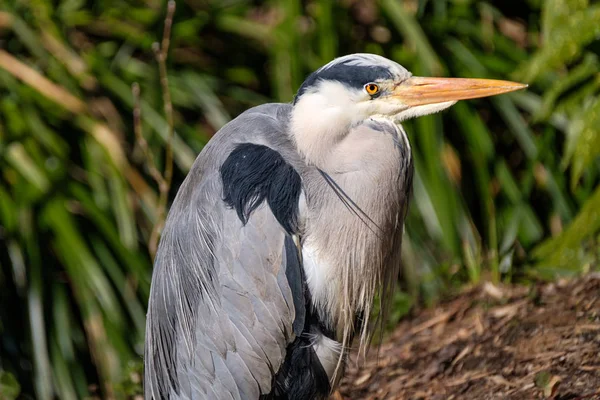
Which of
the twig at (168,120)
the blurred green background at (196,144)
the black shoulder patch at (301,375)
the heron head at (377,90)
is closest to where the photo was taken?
the heron head at (377,90)

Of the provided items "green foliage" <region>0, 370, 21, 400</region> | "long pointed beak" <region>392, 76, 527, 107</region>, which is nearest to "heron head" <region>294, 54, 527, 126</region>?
"long pointed beak" <region>392, 76, 527, 107</region>

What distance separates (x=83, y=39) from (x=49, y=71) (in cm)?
45

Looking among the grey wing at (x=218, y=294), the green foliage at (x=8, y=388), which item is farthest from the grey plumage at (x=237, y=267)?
the green foliage at (x=8, y=388)

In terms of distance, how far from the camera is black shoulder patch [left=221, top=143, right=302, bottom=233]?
2.46 meters

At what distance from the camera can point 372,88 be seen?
2.44 m

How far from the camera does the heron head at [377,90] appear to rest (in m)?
2.43

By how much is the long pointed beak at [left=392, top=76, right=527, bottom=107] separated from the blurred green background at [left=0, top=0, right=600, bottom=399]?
0.85 meters

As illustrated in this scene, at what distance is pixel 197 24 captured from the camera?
15.2 ft

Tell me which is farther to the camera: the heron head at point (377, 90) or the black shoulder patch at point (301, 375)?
the black shoulder patch at point (301, 375)

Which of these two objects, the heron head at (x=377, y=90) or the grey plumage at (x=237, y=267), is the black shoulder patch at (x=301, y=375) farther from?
the heron head at (x=377, y=90)

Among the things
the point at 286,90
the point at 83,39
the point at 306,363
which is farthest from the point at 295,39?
the point at 306,363

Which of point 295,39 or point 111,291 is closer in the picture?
point 111,291

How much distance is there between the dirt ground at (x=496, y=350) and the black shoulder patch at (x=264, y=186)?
30.8 inches

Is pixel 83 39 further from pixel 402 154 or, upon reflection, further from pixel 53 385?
pixel 402 154
